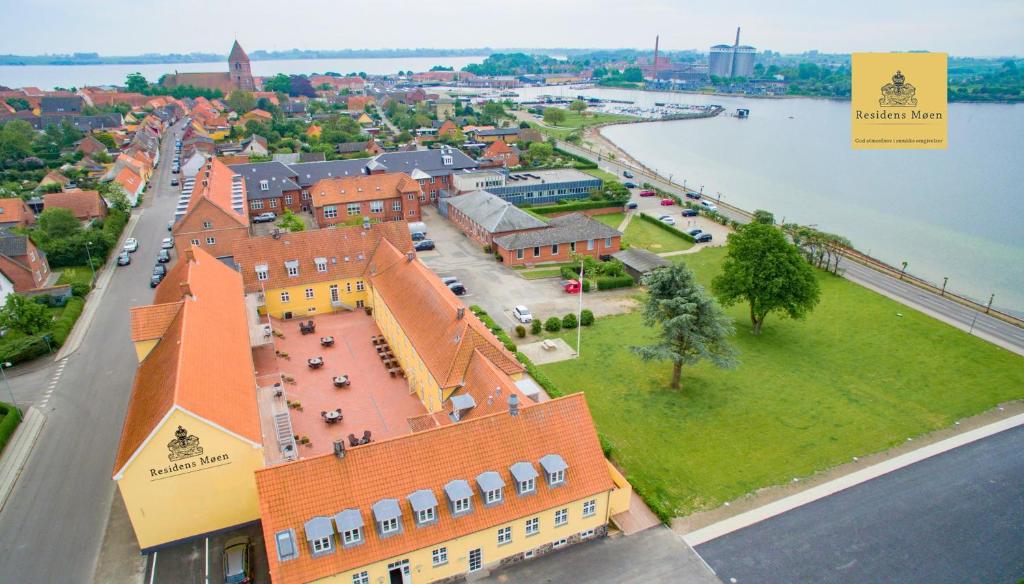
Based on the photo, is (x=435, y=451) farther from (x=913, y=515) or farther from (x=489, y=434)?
(x=913, y=515)

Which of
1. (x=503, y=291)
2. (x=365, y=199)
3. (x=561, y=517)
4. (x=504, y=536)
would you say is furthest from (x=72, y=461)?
(x=365, y=199)

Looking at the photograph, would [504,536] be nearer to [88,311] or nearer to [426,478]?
[426,478]

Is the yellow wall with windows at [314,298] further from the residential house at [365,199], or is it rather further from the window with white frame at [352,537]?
the window with white frame at [352,537]

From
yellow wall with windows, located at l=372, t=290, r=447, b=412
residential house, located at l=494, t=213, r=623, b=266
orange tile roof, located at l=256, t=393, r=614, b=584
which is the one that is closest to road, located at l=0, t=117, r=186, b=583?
orange tile roof, located at l=256, t=393, r=614, b=584

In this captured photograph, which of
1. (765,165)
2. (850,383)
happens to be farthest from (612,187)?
(765,165)

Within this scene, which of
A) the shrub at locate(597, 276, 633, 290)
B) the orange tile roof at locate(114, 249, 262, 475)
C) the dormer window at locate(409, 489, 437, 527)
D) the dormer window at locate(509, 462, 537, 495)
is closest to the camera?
the dormer window at locate(409, 489, 437, 527)

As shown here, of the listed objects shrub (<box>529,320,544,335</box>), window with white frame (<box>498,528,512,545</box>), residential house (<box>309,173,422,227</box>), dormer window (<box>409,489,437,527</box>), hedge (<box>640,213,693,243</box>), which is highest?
residential house (<box>309,173,422,227</box>)

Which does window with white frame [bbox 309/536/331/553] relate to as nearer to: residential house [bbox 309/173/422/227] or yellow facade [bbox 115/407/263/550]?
yellow facade [bbox 115/407/263/550]
